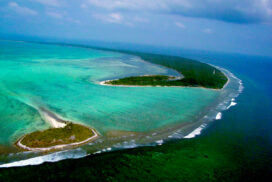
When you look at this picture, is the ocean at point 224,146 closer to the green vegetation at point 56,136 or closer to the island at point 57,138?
the island at point 57,138

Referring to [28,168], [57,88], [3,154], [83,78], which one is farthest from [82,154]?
[83,78]

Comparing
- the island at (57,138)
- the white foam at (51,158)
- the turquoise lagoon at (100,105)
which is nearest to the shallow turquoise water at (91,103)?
the turquoise lagoon at (100,105)

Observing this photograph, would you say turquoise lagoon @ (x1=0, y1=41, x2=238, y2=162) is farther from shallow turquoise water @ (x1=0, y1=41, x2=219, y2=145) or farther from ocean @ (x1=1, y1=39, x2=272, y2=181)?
ocean @ (x1=1, y1=39, x2=272, y2=181)

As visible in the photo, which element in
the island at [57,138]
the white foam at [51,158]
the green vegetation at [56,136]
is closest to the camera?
the white foam at [51,158]

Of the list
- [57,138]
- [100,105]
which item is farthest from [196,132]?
[57,138]

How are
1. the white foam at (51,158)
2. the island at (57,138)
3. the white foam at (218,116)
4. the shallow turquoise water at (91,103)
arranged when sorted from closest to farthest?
1. the white foam at (51,158)
2. the island at (57,138)
3. the shallow turquoise water at (91,103)
4. the white foam at (218,116)

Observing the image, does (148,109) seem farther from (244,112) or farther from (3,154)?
(3,154)
